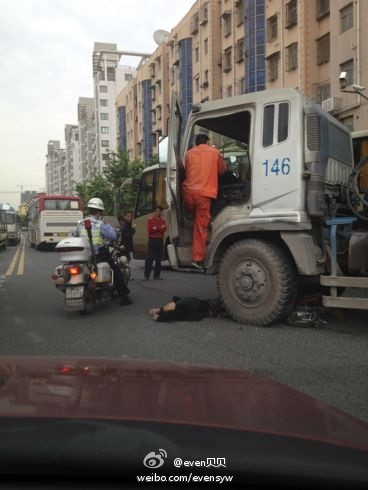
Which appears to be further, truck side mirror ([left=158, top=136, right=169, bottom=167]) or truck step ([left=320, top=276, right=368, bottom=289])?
truck side mirror ([left=158, top=136, right=169, bottom=167])

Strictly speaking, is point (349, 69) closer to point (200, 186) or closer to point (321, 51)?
point (321, 51)

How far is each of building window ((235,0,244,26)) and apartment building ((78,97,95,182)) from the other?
290ft

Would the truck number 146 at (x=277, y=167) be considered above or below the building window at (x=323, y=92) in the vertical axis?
below

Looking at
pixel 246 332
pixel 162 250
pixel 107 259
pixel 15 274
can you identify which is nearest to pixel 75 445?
pixel 246 332

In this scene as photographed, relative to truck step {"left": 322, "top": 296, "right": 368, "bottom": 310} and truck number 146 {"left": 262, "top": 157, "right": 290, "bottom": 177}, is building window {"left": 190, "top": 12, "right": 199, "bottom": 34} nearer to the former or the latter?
truck number 146 {"left": 262, "top": 157, "right": 290, "bottom": 177}

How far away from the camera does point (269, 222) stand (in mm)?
6562

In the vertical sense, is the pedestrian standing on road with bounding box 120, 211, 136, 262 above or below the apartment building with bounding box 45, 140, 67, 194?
below

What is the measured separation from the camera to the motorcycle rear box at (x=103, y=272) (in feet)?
26.4

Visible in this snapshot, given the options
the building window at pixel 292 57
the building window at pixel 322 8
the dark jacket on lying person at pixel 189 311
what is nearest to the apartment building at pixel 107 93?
the building window at pixel 292 57

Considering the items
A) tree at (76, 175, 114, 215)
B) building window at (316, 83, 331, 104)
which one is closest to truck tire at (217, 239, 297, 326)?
building window at (316, 83, 331, 104)

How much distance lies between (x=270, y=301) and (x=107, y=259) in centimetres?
295

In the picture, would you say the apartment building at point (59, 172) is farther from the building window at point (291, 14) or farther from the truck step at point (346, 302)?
the truck step at point (346, 302)

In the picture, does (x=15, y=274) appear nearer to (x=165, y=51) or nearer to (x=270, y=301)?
(x=270, y=301)

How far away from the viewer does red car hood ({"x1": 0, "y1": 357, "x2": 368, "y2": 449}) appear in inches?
68.9
